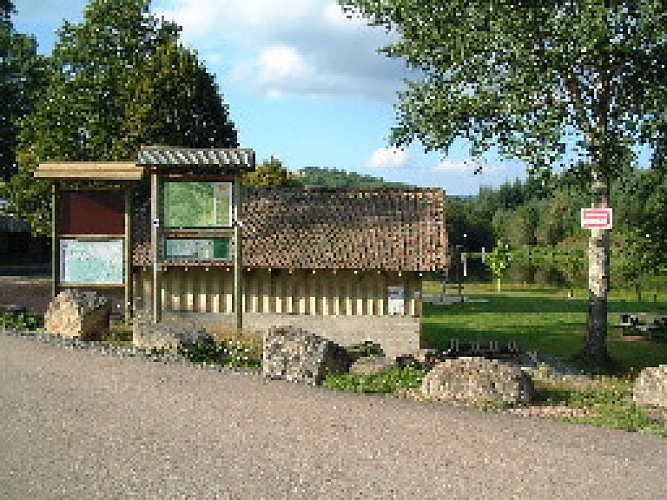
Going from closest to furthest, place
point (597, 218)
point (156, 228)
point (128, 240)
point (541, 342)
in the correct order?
point (597, 218) → point (156, 228) → point (128, 240) → point (541, 342)

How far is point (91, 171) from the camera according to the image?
64.1ft

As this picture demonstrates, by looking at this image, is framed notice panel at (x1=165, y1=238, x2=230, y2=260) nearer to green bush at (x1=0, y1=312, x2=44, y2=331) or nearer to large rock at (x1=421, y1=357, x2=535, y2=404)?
green bush at (x1=0, y1=312, x2=44, y2=331)

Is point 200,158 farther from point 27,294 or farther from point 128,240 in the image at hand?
point 27,294

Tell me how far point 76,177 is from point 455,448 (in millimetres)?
12711

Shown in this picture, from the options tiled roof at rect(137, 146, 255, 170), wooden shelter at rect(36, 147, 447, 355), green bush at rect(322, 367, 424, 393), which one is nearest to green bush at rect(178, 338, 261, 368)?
green bush at rect(322, 367, 424, 393)

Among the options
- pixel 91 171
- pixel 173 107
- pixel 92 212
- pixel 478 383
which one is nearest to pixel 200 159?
pixel 91 171

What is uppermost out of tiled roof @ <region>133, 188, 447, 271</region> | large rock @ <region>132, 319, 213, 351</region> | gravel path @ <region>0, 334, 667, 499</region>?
tiled roof @ <region>133, 188, 447, 271</region>

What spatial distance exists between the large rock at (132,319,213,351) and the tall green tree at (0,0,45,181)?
135ft

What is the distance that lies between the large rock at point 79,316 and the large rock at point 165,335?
1.77m

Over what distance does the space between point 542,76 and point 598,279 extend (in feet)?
18.7

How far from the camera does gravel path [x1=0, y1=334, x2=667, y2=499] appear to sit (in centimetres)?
836

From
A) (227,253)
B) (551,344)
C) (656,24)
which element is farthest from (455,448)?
(551,344)

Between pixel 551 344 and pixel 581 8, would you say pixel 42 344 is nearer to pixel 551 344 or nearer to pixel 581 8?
pixel 581 8

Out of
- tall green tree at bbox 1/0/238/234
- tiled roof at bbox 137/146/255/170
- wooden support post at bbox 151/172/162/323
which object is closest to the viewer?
tiled roof at bbox 137/146/255/170
